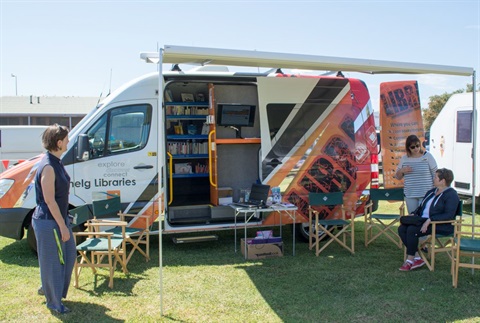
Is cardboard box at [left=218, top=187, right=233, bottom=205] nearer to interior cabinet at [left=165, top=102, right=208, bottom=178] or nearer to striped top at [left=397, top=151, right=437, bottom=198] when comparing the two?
interior cabinet at [left=165, top=102, right=208, bottom=178]

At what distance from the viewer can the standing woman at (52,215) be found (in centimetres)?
382

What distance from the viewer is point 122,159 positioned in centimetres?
587

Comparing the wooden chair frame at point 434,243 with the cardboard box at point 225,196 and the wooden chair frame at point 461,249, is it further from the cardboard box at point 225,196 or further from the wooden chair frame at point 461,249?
the cardboard box at point 225,196


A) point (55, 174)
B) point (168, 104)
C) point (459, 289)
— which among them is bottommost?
point (459, 289)

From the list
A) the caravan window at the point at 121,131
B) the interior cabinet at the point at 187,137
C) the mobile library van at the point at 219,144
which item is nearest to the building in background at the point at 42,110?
the interior cabinet at the point at 187,137

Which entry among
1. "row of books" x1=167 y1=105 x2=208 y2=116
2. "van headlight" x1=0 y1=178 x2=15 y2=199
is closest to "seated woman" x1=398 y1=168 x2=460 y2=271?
"row of books" x1=167 y1=105 x2=208 y2=116

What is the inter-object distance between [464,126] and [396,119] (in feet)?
9.65

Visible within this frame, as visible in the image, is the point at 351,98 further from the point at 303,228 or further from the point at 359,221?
the point at 359,221

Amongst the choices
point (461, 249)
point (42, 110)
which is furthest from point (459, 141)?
point (42, 110)

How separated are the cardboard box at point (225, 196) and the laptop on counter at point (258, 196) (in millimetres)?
436

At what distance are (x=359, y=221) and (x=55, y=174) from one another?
228 inches

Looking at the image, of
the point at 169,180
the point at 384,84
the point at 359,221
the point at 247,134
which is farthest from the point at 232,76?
the point at 359,221

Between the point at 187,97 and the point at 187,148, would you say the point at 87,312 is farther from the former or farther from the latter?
the point at 187,97

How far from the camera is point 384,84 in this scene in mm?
6969
